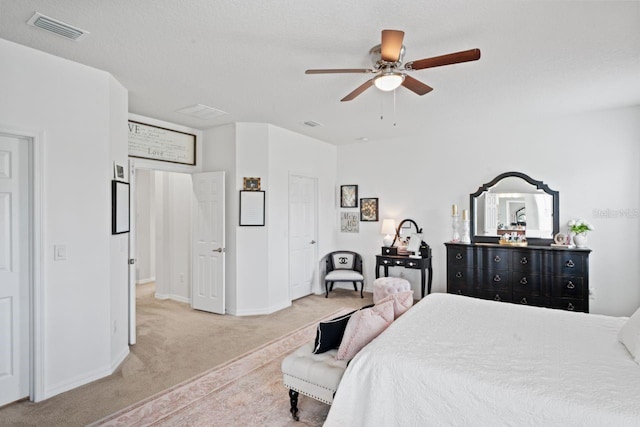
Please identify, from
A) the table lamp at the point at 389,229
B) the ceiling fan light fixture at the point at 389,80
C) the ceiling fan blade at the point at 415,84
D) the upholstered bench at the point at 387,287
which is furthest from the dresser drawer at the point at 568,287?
the ceiling fan light fixture at the point at 389,80

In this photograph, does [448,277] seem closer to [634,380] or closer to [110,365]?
[634,380]

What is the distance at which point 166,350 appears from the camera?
356 cm

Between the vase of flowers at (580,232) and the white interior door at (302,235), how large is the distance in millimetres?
3621

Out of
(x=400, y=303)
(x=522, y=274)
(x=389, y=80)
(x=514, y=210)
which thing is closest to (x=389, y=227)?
(x=514, y=210)

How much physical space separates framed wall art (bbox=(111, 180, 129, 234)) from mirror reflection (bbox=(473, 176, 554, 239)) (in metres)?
4.49

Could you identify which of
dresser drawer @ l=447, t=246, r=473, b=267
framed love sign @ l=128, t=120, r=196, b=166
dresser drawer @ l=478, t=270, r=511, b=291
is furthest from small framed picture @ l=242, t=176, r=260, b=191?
dresser drawer @ l=478, t=270, r=511, b=291

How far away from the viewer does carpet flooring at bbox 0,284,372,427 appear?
2498 millimetres

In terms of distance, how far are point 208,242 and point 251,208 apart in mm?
798

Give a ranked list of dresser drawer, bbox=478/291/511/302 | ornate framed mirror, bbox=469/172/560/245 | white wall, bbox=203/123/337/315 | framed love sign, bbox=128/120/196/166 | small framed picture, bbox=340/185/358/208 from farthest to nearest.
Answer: small framed picture, bbox=340/185/358/208
white wall, bbox=203/123/337/315
ornate framed mirror, bbox=469/172/560/245
dresser drawer, bbox=478/291/511/302
framed love sign, bbox=128/120/196/166

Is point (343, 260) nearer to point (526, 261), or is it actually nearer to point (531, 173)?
point (526, 261)

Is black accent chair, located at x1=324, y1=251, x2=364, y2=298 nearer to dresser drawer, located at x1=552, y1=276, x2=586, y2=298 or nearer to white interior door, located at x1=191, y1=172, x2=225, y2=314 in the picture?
white interior door, located at x1=191, y1=172, x2=225, y2=314

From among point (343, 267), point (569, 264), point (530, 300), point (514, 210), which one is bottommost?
point (530, 300)

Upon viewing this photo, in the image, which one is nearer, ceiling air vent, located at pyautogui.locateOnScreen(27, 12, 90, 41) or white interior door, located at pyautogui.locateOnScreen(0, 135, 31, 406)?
ceiling air vent, located at pyautogui.locateOnScreen(27, 12, 90, 41)

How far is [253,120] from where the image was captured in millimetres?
4676
